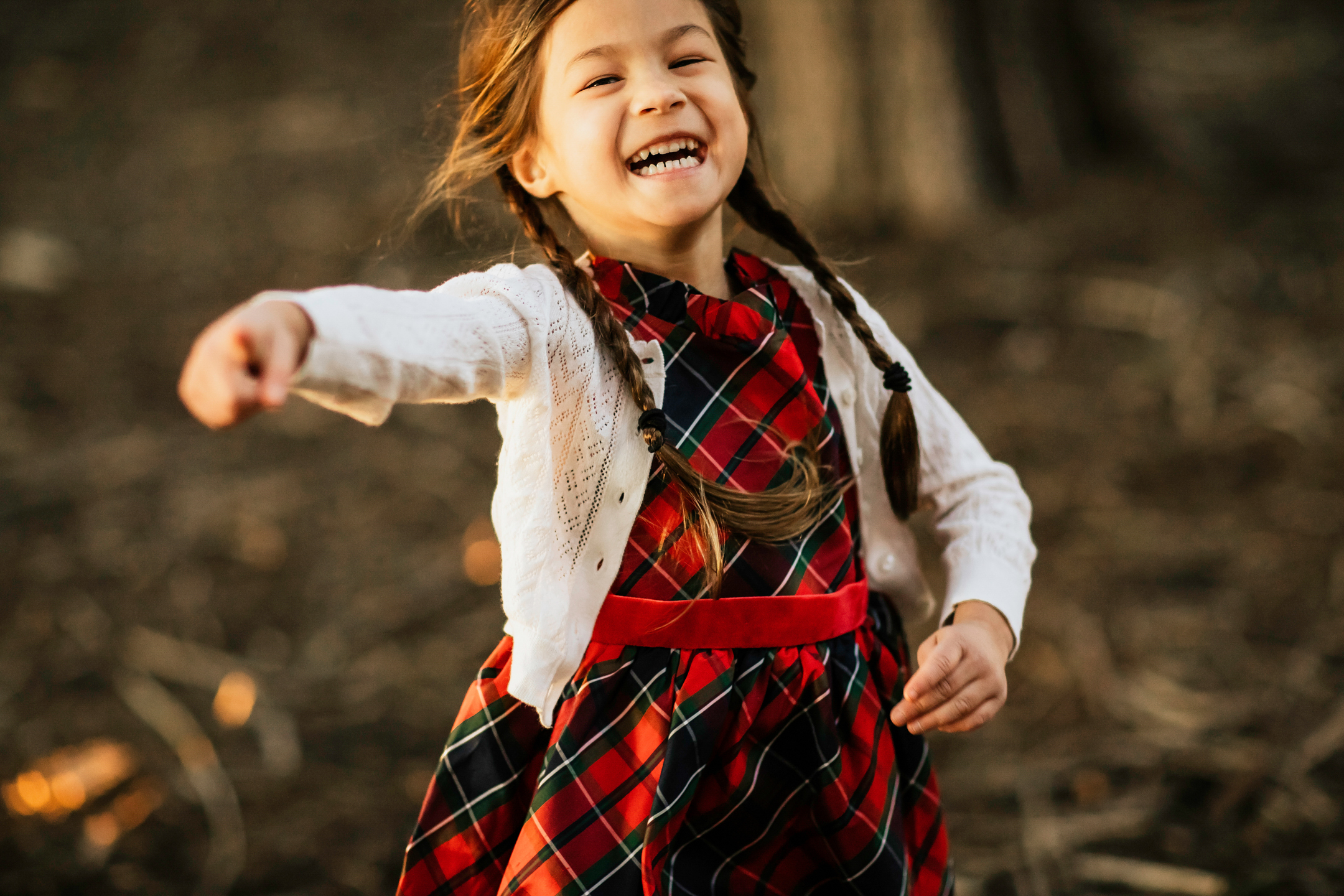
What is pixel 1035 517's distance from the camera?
2.33 metres

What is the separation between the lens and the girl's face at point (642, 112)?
2.85 feet

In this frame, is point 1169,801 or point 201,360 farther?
point 1169,801

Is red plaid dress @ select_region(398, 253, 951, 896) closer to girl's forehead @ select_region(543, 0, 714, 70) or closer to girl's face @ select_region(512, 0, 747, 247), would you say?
girl's face @ select_region(512, 0, 747, 247)

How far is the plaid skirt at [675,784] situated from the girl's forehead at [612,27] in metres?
0.51

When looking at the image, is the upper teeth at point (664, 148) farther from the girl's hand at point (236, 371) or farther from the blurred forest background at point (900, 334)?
the girl's hand at point (236, 371)

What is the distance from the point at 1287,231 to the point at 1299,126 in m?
0.54

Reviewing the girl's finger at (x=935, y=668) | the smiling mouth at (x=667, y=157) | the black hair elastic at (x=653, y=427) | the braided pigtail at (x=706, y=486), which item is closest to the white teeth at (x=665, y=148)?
the smiling mouth at (x=667, y=157)

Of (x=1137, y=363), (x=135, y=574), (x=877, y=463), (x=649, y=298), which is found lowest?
(x=1137, y=363)

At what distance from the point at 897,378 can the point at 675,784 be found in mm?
411

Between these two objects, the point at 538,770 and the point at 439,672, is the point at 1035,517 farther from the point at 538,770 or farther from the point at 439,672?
the point at 538,770

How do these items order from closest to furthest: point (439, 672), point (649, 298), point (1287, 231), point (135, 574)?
1. point (649, 298)
2. point (439, 672)
3. point (135, 574)
4. point (1287, 231)

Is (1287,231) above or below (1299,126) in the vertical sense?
below

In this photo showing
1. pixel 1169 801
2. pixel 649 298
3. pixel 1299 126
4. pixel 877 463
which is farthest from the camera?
pixel 1299 126

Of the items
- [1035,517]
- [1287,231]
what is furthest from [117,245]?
[1287,231]
